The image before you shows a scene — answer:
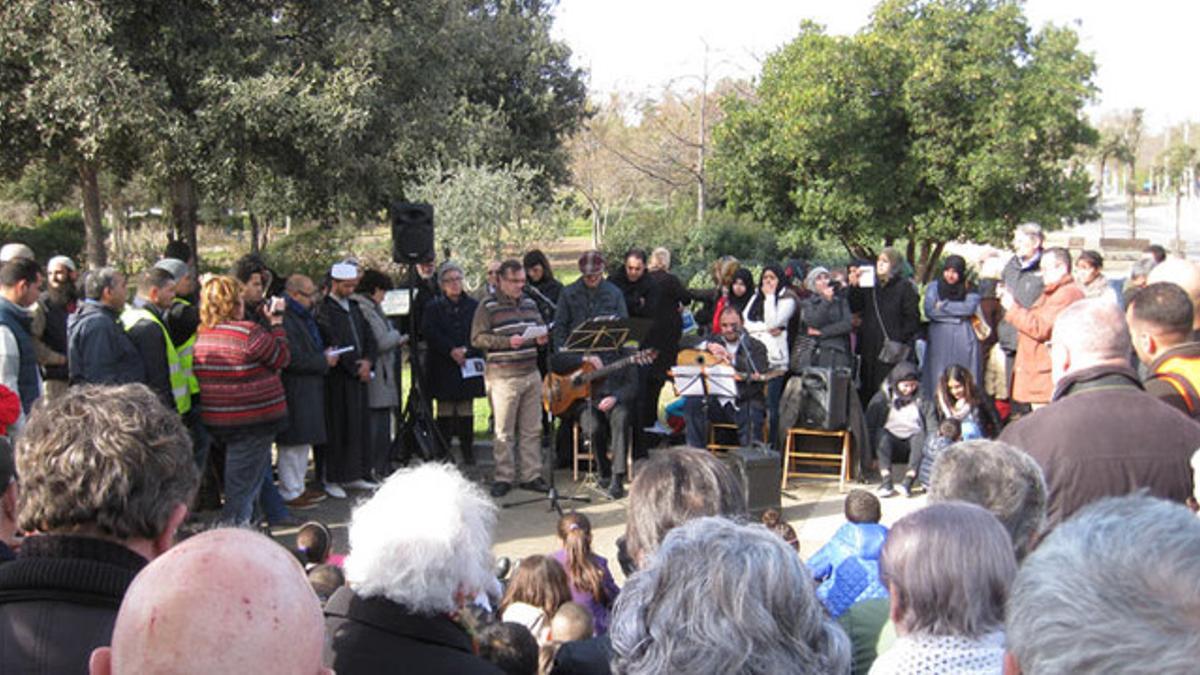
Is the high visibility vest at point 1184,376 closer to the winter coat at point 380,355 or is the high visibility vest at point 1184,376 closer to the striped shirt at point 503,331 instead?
the striped shirt at point 503,331

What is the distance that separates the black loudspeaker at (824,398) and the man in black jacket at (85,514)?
6877mm

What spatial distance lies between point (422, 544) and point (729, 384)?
6134mm

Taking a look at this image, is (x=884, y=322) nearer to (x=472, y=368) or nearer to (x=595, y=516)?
(x=595, y=516)

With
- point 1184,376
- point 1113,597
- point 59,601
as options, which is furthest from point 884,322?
point 1113,597

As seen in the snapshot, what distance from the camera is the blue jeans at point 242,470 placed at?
6.82 meters

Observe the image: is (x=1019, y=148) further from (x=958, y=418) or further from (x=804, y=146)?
(x=958, y=418)

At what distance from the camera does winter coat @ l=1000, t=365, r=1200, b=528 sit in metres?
3.41

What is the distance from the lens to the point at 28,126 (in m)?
14.2

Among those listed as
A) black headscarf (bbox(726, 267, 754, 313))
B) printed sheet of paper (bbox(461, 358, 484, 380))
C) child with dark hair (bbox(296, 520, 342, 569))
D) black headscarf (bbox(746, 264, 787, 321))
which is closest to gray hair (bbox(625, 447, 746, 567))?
child with dark hair (bbox(296, 520, 342, 569))

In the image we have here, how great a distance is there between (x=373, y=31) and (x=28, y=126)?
4898mm

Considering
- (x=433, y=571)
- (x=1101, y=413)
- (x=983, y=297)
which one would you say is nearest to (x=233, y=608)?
(x=433, y=571)

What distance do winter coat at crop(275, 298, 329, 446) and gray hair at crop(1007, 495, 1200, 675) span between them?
6613 mm

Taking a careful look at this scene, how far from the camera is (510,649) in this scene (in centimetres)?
302

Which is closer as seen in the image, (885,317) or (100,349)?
(100,349)
